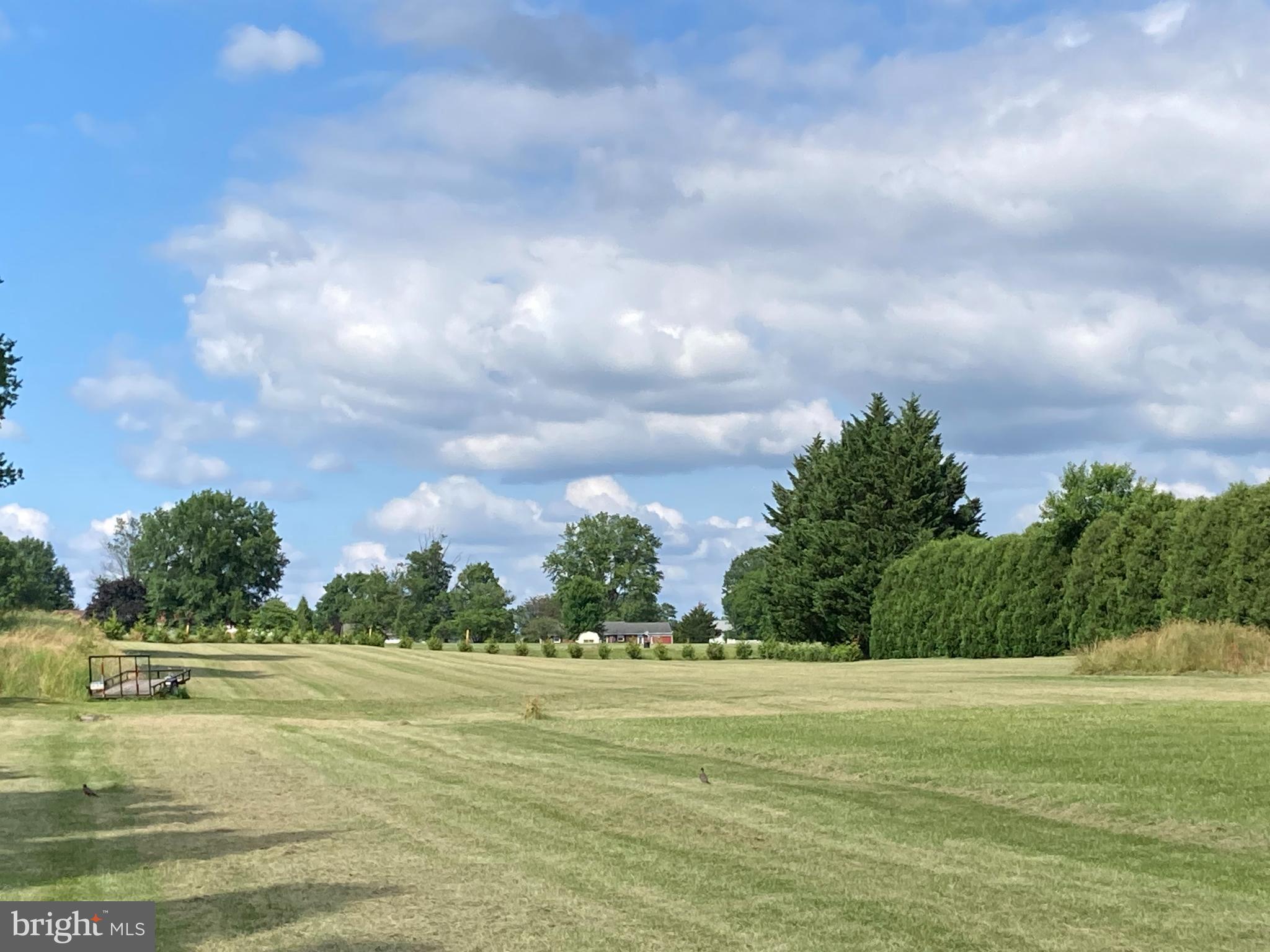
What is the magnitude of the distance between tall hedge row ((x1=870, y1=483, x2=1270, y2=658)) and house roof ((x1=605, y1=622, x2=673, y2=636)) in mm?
84853

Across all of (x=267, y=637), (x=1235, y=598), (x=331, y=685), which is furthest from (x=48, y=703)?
(x=267, y=637)

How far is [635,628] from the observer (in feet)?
458

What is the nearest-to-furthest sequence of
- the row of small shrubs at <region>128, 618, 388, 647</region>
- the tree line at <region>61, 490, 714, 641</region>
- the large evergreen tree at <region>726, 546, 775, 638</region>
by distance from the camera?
1. the row of small shrubs at <region>128, 618, 388, 647</region>
2. the large evergreen tree at <region>726, 546, 775, 638</region>
3. the tree line at <region>61, 490, 714, 641</region>

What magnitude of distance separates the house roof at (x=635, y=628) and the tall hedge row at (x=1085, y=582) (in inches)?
3341

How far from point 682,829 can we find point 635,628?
13037 cm

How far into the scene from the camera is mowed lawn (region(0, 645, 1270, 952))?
6.88m

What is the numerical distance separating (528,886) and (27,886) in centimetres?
322

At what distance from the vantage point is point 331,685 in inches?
1390

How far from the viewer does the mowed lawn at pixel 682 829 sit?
6883 mm

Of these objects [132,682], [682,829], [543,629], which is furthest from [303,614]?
[682,829]

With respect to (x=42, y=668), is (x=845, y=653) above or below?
below

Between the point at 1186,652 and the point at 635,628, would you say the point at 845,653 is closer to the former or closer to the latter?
the point at 1186,652

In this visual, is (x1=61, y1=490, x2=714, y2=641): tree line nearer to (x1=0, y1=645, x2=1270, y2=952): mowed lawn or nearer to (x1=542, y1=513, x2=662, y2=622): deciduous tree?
(x1=542, y1=513, x2=662, y2=622): deciduous tree

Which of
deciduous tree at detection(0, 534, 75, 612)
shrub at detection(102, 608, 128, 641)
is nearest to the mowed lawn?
shrub at detection(102, 608, 128, 641)
